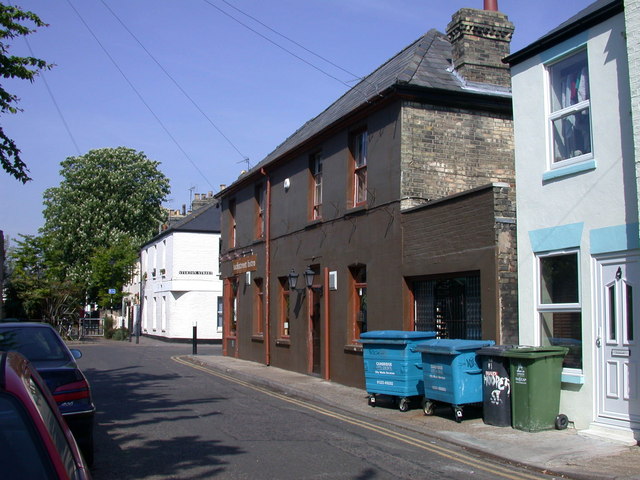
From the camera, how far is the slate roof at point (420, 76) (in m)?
14.2

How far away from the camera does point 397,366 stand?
1162cm

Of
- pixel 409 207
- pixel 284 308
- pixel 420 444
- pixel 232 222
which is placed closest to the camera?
pixel 420 444

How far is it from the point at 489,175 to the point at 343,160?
3.57 metres

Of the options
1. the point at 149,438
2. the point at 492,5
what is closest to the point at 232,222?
the point at 492,5

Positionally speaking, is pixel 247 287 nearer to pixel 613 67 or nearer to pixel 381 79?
pixel 381 79

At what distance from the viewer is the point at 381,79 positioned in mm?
16500

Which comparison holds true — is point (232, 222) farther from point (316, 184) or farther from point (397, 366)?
point (397, 366)

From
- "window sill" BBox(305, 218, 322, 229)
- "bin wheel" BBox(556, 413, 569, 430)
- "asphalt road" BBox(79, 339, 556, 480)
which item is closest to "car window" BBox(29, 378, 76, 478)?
"asphalt road" BBox(79, 339, 556, 480)

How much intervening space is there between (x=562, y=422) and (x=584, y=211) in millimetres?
2980

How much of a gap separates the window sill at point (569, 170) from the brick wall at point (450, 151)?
3.99 meters

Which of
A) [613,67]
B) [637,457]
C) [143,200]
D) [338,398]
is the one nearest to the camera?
[637,457]

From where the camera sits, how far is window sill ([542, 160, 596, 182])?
9.33 meters

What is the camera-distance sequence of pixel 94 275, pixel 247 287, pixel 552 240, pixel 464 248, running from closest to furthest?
pixel 552 240, pixel 464 248, pixel 247 287, pixel 94 275

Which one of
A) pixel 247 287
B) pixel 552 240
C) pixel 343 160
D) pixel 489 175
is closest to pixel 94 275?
pixel 247 287
